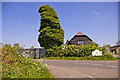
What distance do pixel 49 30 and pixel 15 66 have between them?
66.9 feet

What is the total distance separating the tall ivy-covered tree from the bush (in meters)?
19.5

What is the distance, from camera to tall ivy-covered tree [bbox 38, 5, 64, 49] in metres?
25.4

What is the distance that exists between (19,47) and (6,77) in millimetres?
1563

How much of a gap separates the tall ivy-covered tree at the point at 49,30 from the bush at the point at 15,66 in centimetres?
1954

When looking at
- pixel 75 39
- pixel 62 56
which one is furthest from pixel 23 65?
pixel 75 39

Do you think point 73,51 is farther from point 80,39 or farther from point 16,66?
point 16,66

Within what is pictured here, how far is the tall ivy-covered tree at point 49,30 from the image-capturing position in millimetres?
25438

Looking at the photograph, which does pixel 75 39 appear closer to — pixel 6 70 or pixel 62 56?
pixel 62 56

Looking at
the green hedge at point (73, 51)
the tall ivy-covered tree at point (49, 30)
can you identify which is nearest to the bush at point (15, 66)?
the green hedge at point (73, 51)

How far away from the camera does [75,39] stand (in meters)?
36.7

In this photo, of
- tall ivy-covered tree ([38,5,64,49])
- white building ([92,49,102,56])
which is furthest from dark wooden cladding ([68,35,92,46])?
white building ([92,49,102,56])

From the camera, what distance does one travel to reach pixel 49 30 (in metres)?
25.3

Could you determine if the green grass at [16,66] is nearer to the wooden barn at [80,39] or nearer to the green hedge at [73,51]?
the green hedge at [73,51]

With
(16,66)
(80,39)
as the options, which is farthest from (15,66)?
(80,39)
